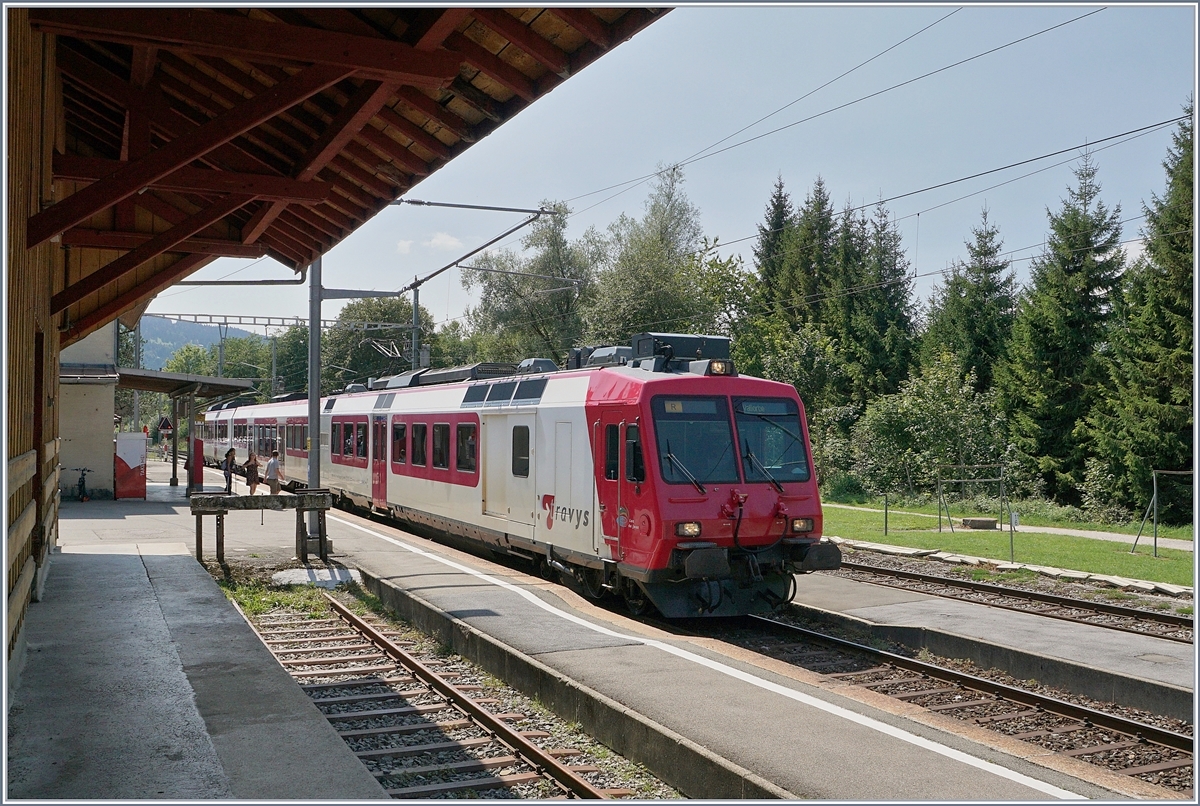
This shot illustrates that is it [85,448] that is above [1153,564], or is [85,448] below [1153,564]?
above

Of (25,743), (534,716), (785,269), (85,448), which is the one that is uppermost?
(785,269)

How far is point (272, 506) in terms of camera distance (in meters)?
15.7

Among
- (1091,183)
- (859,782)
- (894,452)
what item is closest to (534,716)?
(859,782)

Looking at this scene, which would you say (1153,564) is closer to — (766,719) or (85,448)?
(766,719)

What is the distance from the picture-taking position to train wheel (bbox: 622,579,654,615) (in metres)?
12.0

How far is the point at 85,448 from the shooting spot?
2642cm

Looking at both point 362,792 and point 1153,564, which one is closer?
point 362,792

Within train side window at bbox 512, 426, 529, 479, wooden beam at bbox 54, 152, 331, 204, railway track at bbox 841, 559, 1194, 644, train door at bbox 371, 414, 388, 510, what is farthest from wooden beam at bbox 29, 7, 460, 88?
train door at bbox 371, 414, 388, 510

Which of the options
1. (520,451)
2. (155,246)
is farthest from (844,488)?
(155,246)

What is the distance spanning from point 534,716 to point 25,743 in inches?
154

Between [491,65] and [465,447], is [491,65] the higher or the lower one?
the higher one

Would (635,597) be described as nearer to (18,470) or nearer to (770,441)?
(770,441)

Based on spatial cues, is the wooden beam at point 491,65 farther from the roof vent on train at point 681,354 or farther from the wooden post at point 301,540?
the wooden post at point 301,540

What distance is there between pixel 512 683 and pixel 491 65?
18.1 ft
